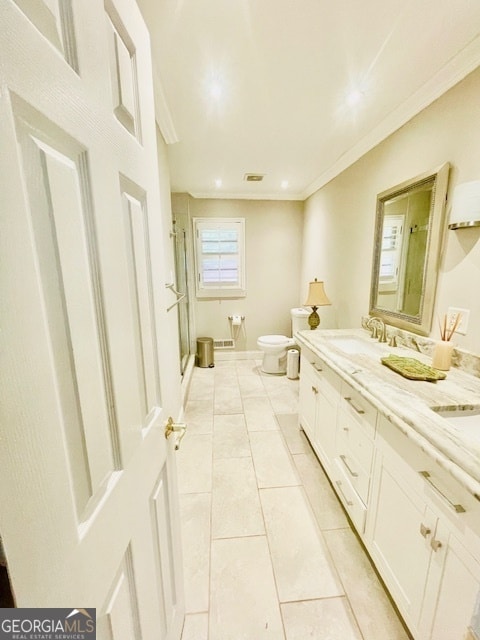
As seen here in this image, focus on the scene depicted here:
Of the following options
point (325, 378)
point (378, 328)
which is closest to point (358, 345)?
point (378, 328)

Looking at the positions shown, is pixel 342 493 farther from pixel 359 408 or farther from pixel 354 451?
pixel 359 408

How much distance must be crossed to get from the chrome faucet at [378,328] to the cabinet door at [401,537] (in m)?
1.02

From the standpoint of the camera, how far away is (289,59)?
133 centimetres

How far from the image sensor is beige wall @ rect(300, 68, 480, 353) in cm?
132


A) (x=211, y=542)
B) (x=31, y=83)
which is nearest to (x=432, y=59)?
(x=31, y=83)

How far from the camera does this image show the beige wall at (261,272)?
146 inches

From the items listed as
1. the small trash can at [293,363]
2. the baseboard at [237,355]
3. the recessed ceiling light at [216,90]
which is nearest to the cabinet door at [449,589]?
the recessed ceiling light at [216,90]

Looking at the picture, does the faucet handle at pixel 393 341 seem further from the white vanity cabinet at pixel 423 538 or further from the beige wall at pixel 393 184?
the white vanity cabinet at pixel 423 538

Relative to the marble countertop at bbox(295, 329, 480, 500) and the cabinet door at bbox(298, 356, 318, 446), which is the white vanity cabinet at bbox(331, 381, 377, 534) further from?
the cabinet door at bbox(298, 356, 318, 446)

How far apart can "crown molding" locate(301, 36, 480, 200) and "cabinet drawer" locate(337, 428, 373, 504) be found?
1.90 m

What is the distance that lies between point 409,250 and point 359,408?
45.2 inches

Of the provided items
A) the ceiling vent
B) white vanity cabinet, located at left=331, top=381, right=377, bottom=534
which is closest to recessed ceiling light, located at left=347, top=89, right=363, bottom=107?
the ceiling vent

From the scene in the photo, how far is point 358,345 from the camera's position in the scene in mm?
1935

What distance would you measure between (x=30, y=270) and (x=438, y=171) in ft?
6.38
